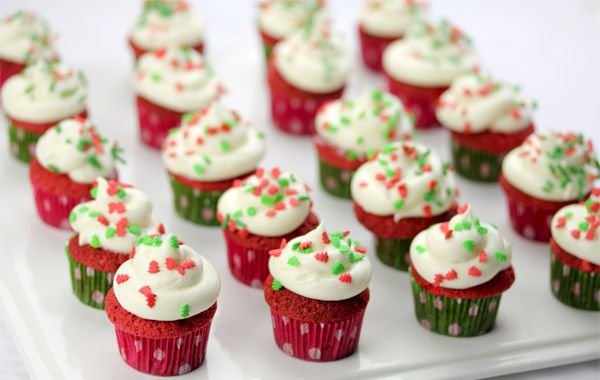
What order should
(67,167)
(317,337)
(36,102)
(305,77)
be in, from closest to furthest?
(317,337), (67,167), (36,102), (305,77)

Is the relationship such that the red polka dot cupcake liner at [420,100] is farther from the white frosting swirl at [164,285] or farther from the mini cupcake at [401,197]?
the white frosting swirl at [164,285]

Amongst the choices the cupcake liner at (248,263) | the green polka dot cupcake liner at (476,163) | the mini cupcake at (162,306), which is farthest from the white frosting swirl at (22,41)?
the mini cupcake at (162,306)

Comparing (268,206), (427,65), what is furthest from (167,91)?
(427,65)

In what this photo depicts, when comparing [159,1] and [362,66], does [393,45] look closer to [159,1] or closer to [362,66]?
[362,66]

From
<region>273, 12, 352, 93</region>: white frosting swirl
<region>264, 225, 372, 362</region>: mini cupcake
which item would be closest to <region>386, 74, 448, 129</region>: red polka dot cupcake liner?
<region>273, 12, 352, 93</region>: white frosting swirl

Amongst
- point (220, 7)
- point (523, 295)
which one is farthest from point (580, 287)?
point (220, 7)

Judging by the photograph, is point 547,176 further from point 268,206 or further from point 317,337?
point 317,337
